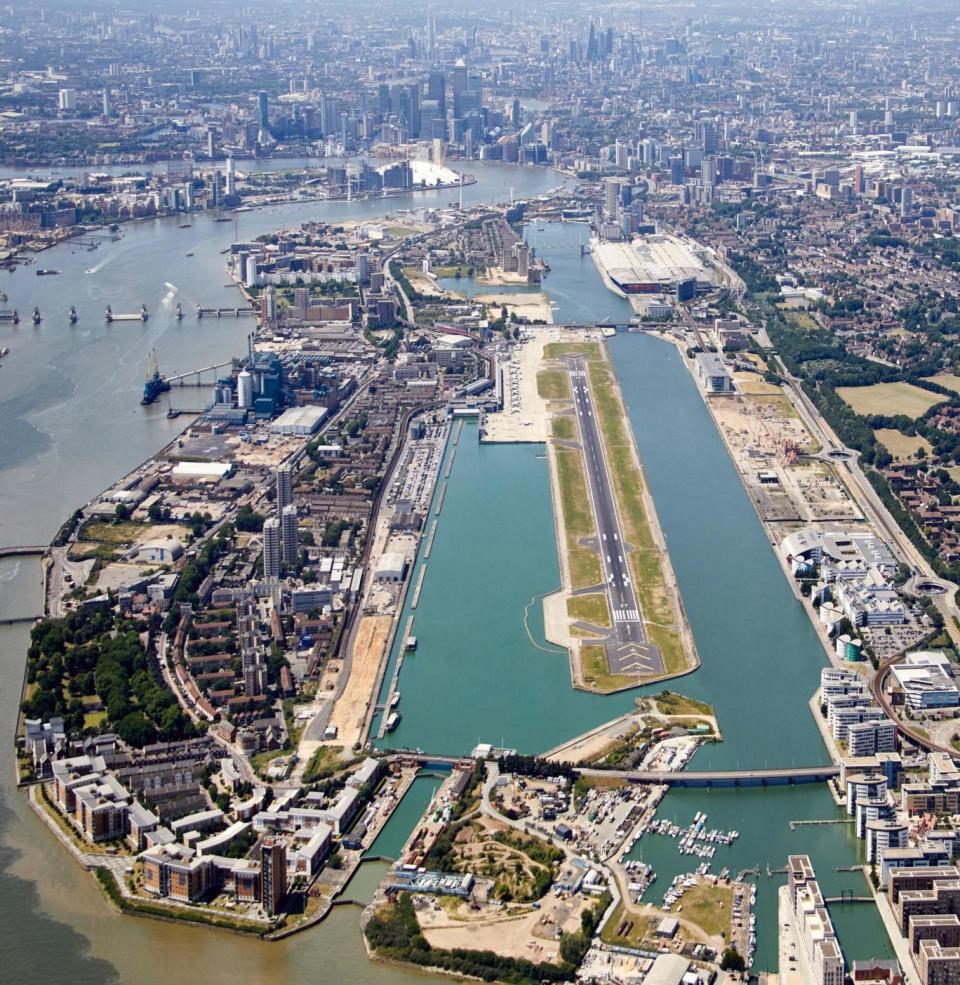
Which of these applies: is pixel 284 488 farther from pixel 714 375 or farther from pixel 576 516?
pixel 714 375

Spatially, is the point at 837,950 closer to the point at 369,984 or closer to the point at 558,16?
the point at 369,984

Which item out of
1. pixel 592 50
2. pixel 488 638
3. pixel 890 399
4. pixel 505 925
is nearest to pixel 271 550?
pixel 488 638

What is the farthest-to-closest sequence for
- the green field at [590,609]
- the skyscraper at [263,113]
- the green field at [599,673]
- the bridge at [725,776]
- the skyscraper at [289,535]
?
1. the skyscraper at [263,113]
2. the skyscraper at [289,535]
3. the green field at [590,609]
4. the green field at [599,673]
5. the bridge at [725,776]

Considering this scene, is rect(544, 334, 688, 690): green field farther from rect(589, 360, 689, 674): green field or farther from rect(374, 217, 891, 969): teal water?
rect(374, 217, 891, 969): teal water

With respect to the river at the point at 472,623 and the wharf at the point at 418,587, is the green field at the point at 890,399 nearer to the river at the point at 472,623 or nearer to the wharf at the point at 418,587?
the river at the point at 472,623

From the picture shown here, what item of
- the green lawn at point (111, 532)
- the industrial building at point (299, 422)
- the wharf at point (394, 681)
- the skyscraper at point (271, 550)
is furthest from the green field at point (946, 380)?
the green lawn at point (111, 532)

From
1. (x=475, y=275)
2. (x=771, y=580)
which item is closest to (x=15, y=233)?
(x=475, y=275)
